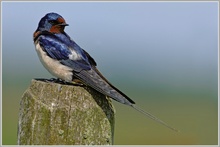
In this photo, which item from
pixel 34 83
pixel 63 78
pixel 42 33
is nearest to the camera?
pixel 34 83

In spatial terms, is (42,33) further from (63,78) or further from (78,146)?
(78,146)

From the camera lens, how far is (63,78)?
3.79 m

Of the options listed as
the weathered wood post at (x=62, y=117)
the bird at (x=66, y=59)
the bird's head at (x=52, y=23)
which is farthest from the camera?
the bird's head at (x=52, y=23)

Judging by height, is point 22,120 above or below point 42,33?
below

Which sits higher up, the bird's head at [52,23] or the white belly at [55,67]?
the bird's head at [52,23]

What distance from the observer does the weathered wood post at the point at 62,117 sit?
2771 mm

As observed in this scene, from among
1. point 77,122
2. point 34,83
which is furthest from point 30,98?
point 77,122

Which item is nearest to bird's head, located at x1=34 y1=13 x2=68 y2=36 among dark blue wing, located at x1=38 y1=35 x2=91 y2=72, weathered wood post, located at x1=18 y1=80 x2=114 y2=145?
dark blue wing, located at x1=38 y1=35 x2=91 y2=72

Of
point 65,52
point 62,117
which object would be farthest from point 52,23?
point 62,117

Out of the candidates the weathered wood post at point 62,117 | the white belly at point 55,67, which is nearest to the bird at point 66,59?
the white belly at point 55,67

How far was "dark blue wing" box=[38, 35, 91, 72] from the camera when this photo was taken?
3764 mm

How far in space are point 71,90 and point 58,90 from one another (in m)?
0.07

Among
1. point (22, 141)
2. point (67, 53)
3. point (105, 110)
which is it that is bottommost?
point (22, 141)

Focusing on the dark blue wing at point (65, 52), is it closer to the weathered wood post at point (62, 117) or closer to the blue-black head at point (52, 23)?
the blue-black head at point (52, 23)
